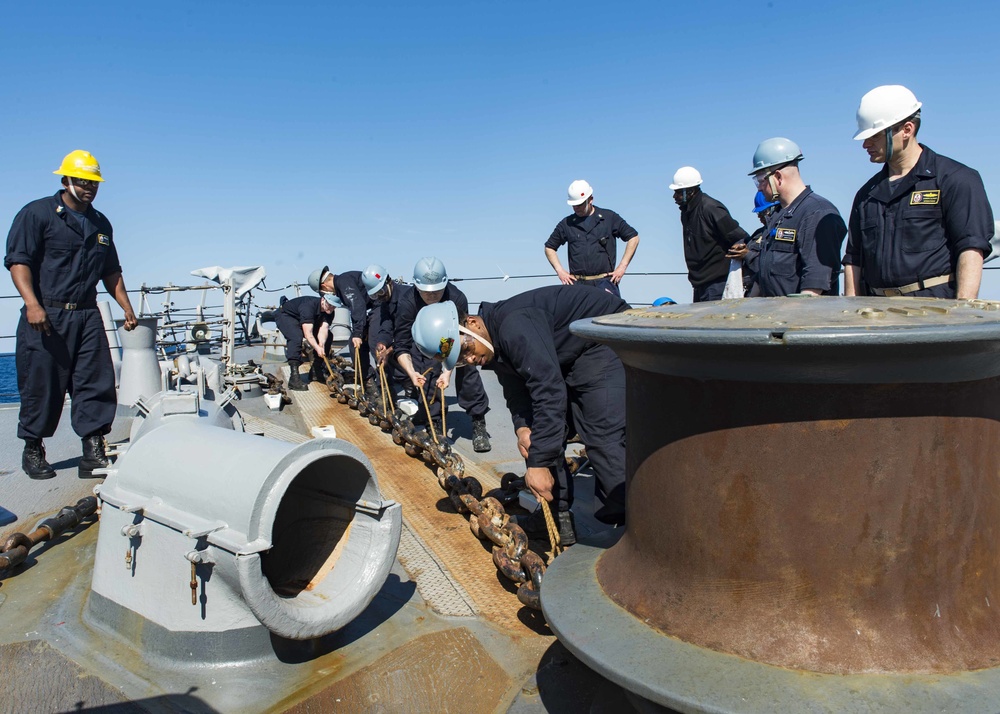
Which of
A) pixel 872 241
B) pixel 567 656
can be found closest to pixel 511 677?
pixel 567 656

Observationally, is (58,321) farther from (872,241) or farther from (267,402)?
(872,241)

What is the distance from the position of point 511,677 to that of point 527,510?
1.52m

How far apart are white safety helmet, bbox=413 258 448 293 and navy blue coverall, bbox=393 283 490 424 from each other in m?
0.16

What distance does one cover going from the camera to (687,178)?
505cm

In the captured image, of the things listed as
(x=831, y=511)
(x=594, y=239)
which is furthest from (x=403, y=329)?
(x=831, y=511)

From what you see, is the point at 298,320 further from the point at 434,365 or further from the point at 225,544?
the point at 225,544

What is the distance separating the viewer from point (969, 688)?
147cm

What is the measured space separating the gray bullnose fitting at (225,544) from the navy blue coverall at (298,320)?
590 centimetres

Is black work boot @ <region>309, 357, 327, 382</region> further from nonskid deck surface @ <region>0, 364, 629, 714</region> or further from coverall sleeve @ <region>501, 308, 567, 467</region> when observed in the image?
coverall sleeve @ <region>501, 308, 567, 467</region>

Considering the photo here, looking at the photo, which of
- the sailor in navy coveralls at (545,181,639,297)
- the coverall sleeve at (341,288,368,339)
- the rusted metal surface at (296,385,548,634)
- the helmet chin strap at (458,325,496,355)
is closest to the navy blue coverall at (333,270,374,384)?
the coverall sleeve at (341,288,368,339)

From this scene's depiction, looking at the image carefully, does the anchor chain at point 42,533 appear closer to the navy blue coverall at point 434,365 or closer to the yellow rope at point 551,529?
the yellow rope at point 551,529

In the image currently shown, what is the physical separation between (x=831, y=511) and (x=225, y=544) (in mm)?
1533

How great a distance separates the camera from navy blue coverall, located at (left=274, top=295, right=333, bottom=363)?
8.57m

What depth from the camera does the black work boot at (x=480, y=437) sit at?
5.00 metres
